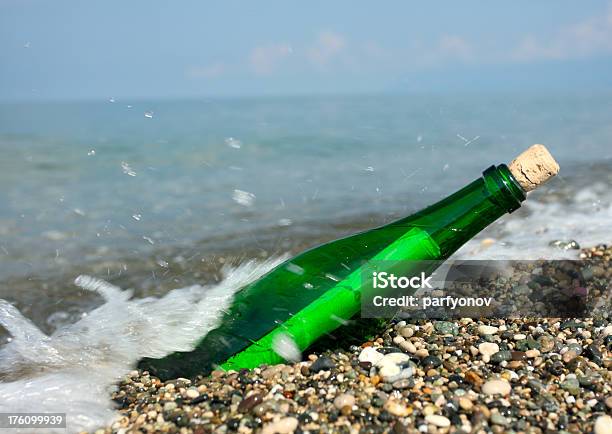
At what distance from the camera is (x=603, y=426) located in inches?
70.4

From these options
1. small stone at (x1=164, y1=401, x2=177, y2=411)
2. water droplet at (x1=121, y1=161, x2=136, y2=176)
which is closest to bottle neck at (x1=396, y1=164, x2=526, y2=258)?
small stone at (x1=164, y1=401, x2=177, y2=411)

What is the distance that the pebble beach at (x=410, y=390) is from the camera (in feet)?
6.05

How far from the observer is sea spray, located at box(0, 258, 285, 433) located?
236 centimetres

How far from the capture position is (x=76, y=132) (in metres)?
16.4

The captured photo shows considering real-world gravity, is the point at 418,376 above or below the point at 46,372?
above

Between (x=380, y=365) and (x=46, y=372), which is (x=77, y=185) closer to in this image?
(x=46, y=372)

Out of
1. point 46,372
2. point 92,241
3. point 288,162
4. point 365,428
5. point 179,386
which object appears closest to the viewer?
point 365,428

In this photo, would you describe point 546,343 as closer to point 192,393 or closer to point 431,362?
point 431,362

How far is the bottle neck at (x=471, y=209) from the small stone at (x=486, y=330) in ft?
1.03

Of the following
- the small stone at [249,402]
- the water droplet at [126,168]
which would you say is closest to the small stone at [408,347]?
the small stone at [249,402]

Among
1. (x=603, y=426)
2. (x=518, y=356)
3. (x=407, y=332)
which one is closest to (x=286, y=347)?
(x=407, y=332)

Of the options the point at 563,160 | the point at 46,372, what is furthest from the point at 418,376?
the point at 563,160

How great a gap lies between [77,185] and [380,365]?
7.39 meters

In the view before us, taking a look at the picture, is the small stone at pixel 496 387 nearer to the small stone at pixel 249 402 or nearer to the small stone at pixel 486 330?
the small stone at pixel 486 330
